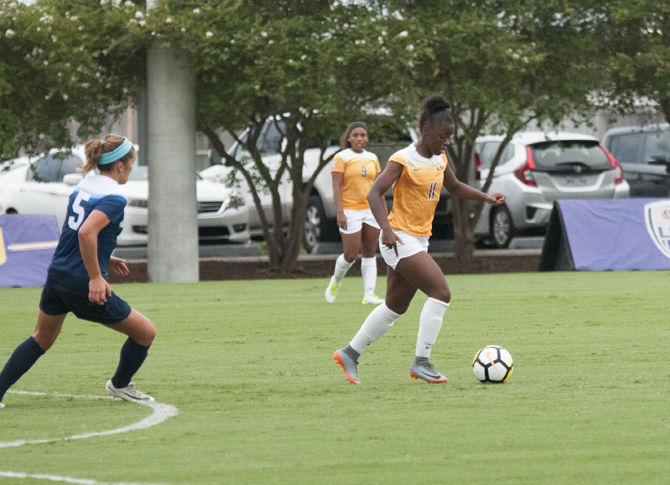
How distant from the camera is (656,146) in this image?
30047mm

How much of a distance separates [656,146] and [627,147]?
0.72m

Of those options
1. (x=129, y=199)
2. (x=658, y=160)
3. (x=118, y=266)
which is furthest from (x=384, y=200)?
(x=658, y=160)

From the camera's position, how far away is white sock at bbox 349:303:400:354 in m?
10.7

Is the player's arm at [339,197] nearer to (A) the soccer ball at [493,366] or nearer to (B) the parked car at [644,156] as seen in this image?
(A) the soccer ball at [493,366]

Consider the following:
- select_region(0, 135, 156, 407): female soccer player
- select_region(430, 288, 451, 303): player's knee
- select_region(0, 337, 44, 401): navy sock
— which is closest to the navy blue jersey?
select_region(0, 135, 156, 407): female soccer player

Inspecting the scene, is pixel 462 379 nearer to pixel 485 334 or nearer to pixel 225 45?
pixel 485 334

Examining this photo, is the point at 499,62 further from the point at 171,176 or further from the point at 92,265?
the point at 92,265

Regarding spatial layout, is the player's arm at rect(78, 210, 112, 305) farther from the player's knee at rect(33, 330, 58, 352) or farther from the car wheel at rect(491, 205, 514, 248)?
the car wheel at rect(491, 205, 514, 248)

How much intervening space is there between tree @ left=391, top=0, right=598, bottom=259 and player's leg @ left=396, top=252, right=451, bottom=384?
41.8 feet

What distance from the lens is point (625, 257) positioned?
926 inches

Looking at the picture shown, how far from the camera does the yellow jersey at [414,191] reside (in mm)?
10438

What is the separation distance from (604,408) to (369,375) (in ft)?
8.03

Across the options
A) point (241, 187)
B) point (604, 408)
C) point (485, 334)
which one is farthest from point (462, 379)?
point (241, 187)

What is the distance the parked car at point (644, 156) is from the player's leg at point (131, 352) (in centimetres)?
2008
